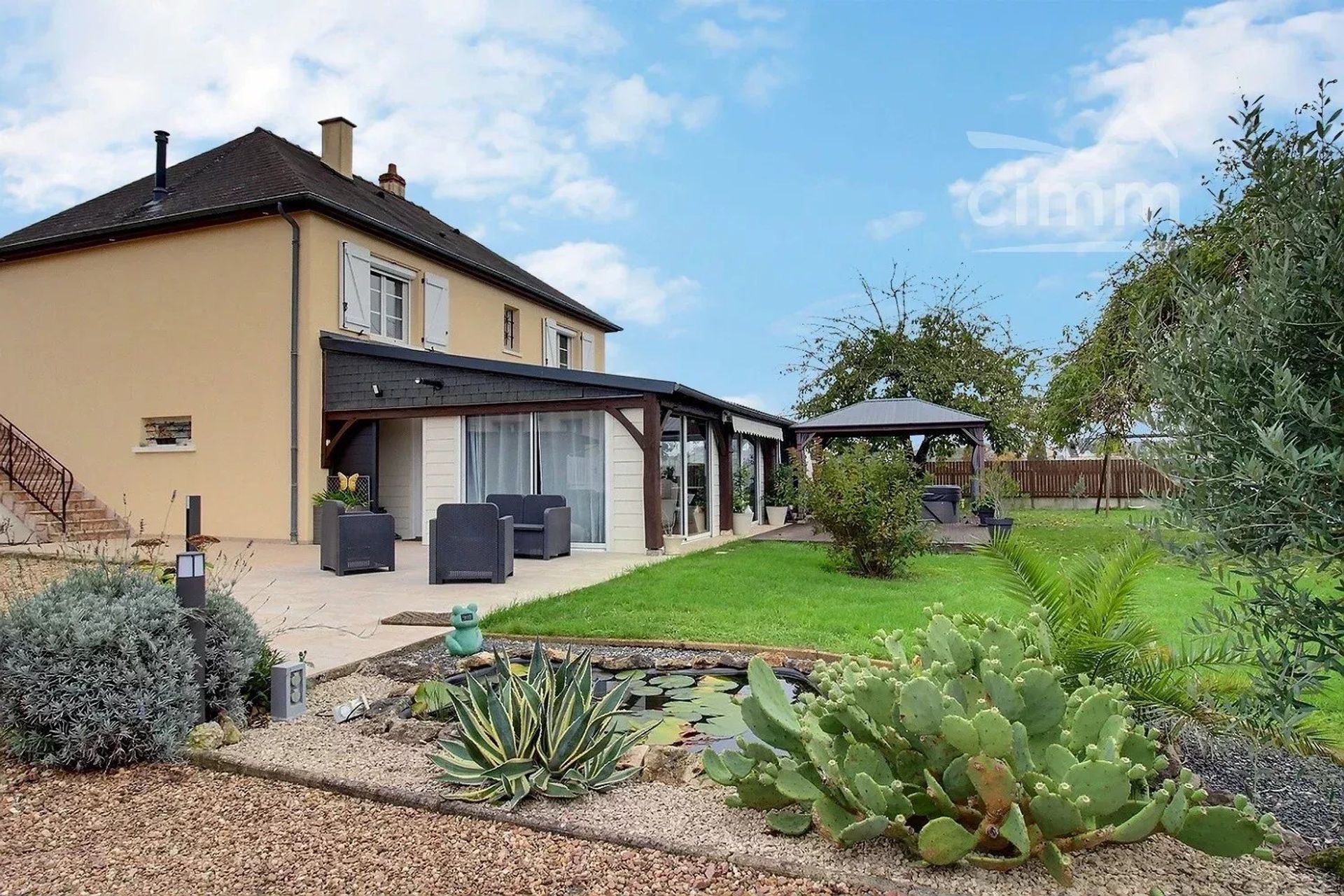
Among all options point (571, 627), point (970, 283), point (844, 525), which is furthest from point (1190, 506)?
point (970, 283)

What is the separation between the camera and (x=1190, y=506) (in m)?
2.15

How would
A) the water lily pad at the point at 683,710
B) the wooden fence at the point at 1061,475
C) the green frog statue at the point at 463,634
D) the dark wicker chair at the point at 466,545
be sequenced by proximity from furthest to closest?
the wooden fence at the point at 1061,475 < the dark wicker chair at the point at 466,545 < the green frog statue at the point at 463,634 < the water lily pad at the point at 683,710

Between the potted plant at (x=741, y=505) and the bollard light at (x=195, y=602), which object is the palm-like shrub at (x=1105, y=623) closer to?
the bollard light at (x=195, y=602)

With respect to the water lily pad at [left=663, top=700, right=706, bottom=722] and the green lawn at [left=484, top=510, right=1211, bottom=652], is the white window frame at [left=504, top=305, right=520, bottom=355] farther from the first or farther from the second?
the water lily pad at [left=663, top=700, right=706, bottom=722]

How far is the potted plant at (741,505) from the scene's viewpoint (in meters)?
16.1

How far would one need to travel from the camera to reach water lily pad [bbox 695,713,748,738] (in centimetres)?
376

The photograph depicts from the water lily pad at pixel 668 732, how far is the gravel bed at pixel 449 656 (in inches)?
45.7

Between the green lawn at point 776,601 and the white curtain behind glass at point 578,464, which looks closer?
the green lawn at point 776,601

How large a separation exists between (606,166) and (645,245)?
10.5 ft

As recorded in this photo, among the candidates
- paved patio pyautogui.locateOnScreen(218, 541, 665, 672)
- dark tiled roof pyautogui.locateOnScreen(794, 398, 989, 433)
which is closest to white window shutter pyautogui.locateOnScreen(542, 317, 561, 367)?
dark tiled roof pyautogui.locateOnScreen(794, 398, 989, 433)

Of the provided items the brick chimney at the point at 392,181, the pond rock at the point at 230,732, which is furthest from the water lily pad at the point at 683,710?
the brick chimney at the point at 392,181

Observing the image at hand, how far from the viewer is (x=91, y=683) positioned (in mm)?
3242


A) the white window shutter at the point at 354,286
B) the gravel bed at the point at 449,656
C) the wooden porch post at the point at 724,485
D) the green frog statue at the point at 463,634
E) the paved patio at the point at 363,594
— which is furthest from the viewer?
the wooden porch post at the point at 724,485

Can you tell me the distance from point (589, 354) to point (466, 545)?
14886mm
